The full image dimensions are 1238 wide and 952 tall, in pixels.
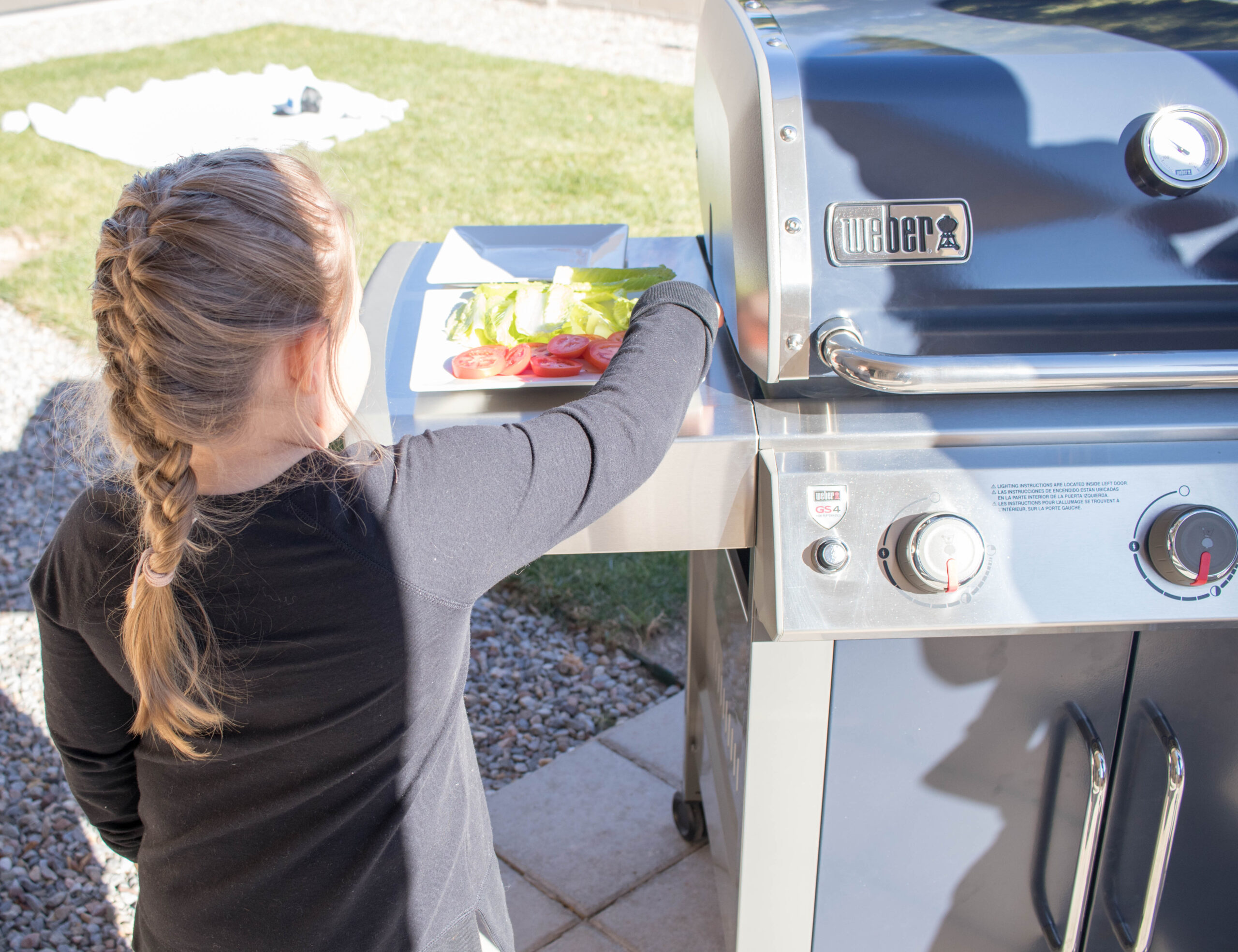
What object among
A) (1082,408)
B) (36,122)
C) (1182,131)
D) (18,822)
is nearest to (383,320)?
(1082,408)

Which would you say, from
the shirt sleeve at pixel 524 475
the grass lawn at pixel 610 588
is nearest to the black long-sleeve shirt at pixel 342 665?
the shirt sleeve at pixel 524 475

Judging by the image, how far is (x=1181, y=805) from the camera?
1.39 metres

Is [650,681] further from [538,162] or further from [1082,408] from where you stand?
[538,162]

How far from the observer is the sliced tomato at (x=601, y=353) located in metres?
1.29

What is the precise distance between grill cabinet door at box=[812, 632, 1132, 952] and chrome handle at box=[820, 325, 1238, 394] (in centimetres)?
35

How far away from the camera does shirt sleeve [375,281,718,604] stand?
1003 millimetres

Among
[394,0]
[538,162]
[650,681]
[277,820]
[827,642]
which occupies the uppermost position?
[394,0]

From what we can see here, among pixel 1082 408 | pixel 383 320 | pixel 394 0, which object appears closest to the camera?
pixel 1082 408

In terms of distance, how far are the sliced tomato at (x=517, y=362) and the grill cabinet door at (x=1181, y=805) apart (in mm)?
878

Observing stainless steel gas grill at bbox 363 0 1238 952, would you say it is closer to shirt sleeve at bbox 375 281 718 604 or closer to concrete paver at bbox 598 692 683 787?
shirt sleeve at bbox 375 281 718 604

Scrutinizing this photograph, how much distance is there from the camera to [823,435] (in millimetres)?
1164

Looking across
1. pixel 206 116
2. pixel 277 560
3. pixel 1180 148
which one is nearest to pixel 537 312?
pixel 277 560

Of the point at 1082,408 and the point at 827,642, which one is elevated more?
the point at 1082,408

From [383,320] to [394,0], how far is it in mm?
11014
